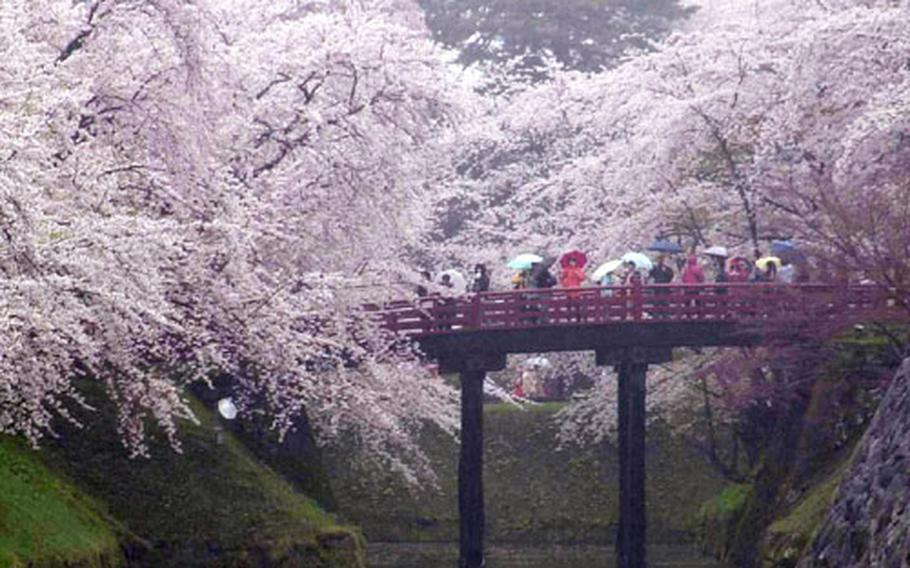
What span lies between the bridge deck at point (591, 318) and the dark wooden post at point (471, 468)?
0.90 m

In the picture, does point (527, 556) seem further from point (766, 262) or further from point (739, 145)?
point (739, 145)

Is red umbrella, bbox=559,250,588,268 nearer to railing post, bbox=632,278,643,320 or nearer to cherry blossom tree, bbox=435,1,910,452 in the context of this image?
railing post, bbox=632,278,643,320

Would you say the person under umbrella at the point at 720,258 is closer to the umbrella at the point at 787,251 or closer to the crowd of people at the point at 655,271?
the crowd of people at the point at 655,271

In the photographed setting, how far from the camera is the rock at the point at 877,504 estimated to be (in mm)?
17641

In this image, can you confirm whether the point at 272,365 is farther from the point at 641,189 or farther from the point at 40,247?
the point at 641,189

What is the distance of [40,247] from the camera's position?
16.3 m

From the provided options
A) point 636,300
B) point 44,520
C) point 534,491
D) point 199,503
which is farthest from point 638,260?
point 44,520

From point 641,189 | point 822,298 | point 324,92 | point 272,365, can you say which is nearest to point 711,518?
point 641,189

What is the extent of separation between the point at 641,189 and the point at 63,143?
699 inches

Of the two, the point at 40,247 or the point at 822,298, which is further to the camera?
the point at 822,298

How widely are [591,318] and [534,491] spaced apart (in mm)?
10706

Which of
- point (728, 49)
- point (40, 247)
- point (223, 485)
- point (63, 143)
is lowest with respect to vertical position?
point (223, 485)


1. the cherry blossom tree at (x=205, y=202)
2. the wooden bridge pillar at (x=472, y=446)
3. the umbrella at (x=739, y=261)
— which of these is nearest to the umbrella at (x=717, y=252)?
the umbrella at (x=739, y=261)

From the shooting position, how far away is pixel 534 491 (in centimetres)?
4125
